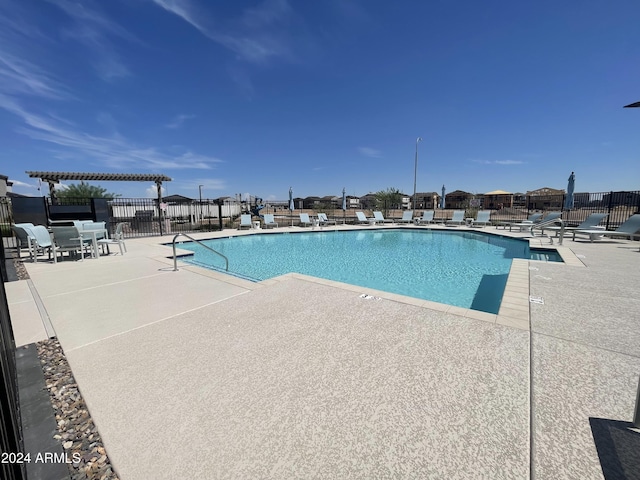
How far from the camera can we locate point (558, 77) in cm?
1178

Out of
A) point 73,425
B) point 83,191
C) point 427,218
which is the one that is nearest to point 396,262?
point 73,425

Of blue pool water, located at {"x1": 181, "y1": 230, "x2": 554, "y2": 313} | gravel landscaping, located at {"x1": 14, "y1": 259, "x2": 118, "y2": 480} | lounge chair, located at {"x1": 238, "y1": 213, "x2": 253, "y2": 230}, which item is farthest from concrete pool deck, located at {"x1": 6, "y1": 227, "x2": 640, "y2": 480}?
lounge chair, located at {"x1": 238, "y1": 213, "x2": 253, "y2": 230}

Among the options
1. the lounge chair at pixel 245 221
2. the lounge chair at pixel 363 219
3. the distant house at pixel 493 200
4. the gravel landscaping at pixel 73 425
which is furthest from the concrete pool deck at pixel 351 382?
the distant house at pixel 493 200

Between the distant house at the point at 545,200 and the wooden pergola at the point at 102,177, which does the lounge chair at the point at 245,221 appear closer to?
the wooden pergola at the point at 102,177

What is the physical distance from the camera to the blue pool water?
18.4 feet

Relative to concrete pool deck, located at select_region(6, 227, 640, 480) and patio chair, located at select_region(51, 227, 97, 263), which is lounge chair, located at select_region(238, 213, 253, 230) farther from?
concrete pool deck, located at select_region(6, 227, 640, 480)

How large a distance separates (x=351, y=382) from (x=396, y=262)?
6.67 meters

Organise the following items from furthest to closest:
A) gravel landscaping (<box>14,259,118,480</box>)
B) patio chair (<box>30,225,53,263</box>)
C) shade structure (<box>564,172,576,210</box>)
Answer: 1. shade structure (<box>564,172,576,210</box>)
2. patio chair (<box>30,225,53,263</box>)
3. gravel landscaping (<box>14,259,118,480</box>)

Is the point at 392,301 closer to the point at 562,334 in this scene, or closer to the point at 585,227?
the point at 562,334

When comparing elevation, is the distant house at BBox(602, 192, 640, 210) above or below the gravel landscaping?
above

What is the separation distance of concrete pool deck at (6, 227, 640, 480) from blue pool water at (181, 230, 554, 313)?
1920mm

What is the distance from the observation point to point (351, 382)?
1.91 metres

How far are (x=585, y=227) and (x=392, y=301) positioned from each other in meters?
11.4

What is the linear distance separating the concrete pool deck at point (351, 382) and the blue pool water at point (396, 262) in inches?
75.6
